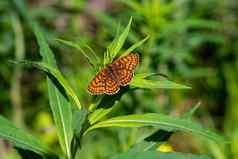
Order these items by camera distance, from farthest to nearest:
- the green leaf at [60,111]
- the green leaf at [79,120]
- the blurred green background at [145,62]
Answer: the blurred green background at [145,62] < the green leaf at [60,111] < the green leaf at [79,120]

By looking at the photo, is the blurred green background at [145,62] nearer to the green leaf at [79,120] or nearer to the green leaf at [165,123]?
the green leaf at [165,123]

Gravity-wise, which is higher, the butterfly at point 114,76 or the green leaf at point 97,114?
the butterfly at point 114,76

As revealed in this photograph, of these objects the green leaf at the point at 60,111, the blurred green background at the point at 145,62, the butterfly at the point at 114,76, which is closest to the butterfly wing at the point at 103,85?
the butterfly at the point at 114,76

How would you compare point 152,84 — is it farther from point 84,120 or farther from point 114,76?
point 84,120

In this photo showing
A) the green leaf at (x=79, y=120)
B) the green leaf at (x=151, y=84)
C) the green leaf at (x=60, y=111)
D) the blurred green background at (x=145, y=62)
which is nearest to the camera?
the green leaf at (x=79, y=120)

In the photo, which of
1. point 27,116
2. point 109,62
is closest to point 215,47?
point 27,116

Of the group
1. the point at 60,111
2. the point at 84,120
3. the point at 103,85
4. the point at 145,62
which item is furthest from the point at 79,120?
the point at 145,62
